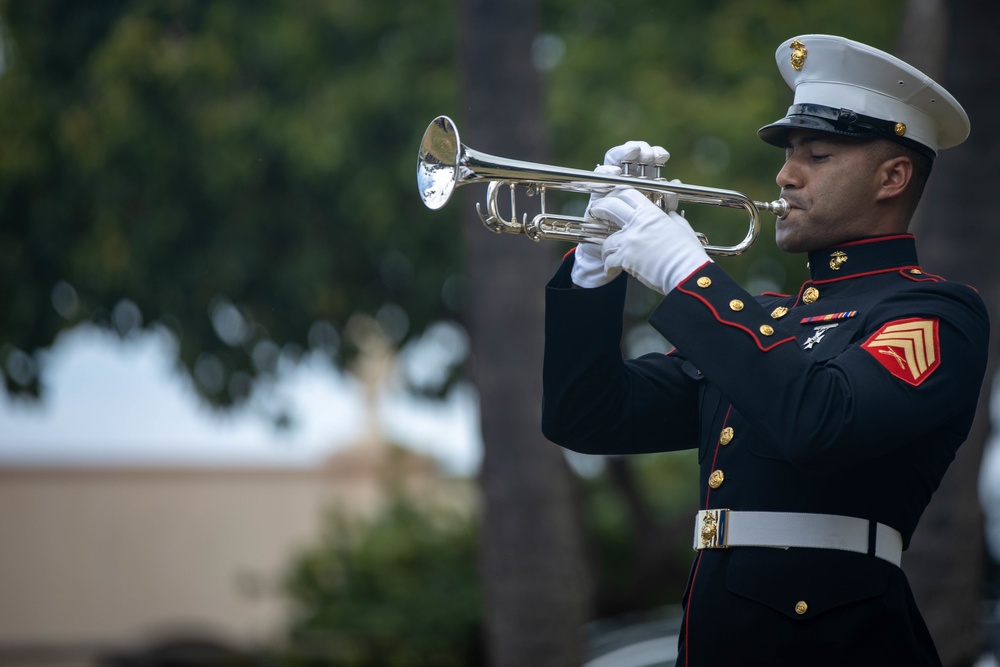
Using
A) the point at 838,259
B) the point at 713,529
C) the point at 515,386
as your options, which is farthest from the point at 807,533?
the point at 515,386

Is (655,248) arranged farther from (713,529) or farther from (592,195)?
(713,529)

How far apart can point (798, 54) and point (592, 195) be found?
0.53m

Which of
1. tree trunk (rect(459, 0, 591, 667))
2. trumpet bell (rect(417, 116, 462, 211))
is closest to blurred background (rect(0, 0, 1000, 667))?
tree trunk (rect(459, 0, 591, 667))

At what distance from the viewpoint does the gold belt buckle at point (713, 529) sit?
261cm

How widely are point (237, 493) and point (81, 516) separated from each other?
206 centimetres

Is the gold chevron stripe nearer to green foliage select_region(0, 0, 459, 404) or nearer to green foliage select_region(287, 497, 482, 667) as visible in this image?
green foliage select_region(0, 0, 459, 404)

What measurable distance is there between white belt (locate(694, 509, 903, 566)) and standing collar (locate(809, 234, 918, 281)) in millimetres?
516

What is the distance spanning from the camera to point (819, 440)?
7.55ft

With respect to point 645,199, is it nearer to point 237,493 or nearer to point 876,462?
point 876,462

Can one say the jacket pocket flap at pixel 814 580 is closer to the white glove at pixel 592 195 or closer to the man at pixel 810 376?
the man at pixel 810 376

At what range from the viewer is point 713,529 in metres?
2.63

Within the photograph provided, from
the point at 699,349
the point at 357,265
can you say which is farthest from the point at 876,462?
the point at 357,265

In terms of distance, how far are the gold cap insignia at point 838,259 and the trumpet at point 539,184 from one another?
13 cm

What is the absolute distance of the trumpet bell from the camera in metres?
2.91
